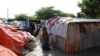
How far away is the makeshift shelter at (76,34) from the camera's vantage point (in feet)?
56.8

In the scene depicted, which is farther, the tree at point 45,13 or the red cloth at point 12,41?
the tree at point 45,13

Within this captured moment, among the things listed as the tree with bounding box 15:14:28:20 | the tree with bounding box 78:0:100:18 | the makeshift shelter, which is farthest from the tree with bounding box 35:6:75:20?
the makeshift shelter

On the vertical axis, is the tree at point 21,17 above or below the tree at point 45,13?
below


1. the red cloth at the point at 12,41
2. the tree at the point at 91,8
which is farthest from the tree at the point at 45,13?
the red cloth at the point at 12,41

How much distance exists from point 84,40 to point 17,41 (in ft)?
22.4

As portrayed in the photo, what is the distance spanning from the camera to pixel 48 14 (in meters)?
59.3

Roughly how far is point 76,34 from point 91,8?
320 inches

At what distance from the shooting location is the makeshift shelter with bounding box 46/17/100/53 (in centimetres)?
1731

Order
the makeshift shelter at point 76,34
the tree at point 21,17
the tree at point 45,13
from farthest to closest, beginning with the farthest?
1. the tree at point 21,17
2. the tree at point 45,13
3. the makeshift shelter at point 76,34

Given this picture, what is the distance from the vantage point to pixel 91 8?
25094 millimetres

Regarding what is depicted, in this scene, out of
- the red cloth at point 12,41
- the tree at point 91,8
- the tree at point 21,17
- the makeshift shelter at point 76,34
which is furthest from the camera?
the tree at point 21,17

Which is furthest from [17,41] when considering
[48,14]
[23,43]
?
[48,14]

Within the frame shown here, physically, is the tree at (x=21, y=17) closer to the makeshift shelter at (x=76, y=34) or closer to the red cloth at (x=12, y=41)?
the makeshift shelter at (x=76, y=34)

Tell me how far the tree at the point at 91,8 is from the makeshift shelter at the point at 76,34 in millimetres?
4714
